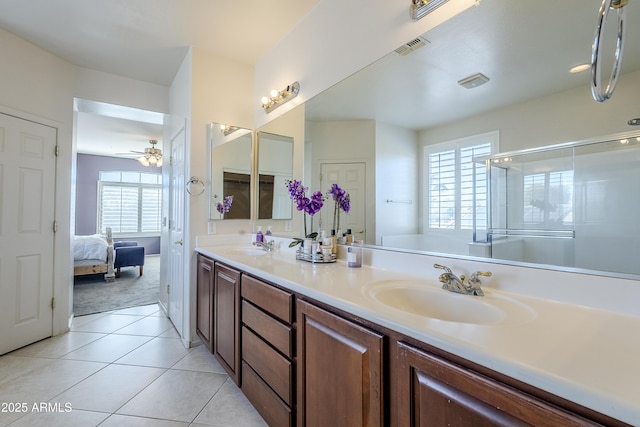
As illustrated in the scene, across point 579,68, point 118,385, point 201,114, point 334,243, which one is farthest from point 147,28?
point 579,68

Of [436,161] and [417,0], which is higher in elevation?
[417,0]

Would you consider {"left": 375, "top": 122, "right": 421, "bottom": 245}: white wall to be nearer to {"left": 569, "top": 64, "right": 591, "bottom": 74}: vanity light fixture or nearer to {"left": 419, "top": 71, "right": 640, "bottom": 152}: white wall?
{"left": 419, "top": 71, "right": 640, "bottom": 152}: white wall

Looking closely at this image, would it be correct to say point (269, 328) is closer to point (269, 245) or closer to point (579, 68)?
point (269, 245)

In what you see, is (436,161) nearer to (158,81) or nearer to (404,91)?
(404,91)

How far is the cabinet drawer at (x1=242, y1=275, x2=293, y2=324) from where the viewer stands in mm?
1269

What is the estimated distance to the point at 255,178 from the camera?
283 cm

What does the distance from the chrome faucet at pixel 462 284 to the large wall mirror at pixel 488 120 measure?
144mm

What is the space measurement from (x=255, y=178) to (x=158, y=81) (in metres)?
1.67

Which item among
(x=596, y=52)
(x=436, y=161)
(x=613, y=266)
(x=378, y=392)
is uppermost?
(x=596, y=52)

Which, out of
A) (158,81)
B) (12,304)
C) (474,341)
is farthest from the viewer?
(158,81)

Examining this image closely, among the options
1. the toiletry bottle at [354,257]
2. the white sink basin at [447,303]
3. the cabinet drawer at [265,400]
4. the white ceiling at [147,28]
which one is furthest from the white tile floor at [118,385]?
the white ceiling at [147,28]

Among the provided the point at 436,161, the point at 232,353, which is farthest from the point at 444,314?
the point at 232,353

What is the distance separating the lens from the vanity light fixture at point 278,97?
226cm

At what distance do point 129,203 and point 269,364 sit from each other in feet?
25.2
